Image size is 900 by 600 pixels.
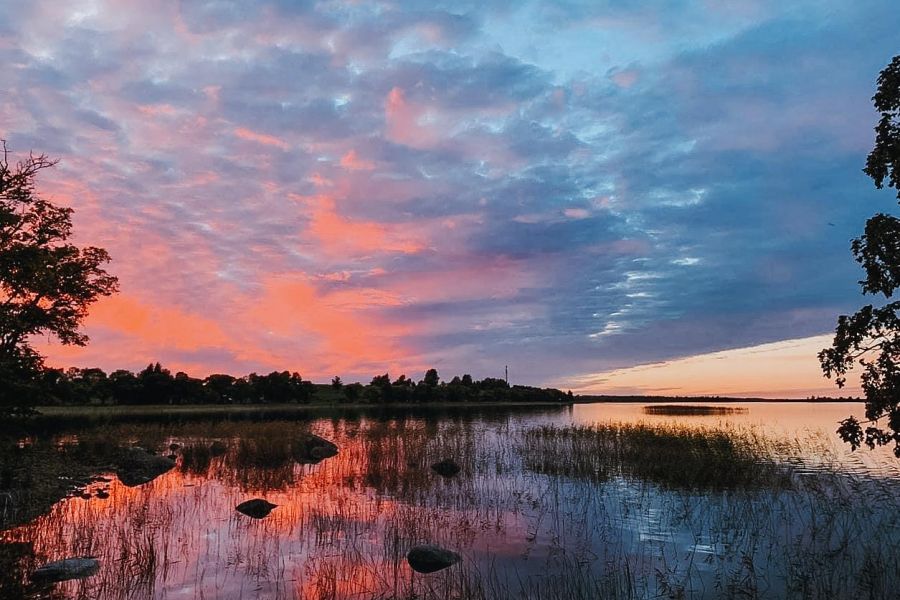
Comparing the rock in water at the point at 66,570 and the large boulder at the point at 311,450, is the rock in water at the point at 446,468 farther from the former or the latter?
the rock in water at the point at 66,570

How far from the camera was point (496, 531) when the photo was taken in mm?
16469

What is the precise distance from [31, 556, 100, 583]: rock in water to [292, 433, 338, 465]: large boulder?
756 inches

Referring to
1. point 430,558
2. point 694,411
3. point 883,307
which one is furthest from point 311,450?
point 694,411

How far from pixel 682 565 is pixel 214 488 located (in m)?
18.0

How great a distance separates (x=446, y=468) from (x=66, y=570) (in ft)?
58.5

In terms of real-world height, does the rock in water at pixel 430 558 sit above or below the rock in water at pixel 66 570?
below

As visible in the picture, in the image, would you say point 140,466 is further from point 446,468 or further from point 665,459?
point 665,459

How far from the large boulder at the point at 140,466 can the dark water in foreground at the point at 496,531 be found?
0.97 meters

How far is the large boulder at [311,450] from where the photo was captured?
32.2 metres

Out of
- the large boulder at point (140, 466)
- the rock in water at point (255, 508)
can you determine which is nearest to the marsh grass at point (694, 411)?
the large boulder at point (140, 466)

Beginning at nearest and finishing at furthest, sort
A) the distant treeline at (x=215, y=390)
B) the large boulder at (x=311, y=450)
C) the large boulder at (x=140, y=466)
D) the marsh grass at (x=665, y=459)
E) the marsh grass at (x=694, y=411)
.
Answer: the marsh grass at (x=665, y=459)
the large boulder at (x=140, y=466)
the large boulder at (x=311, y=450)
the marsh grass at (x=694, y=411)
the distant treeline at (x=215, y=390)

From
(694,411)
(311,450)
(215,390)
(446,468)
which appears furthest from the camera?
(215,390)

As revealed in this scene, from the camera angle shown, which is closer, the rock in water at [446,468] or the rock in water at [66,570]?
the rock in water at [66,570]

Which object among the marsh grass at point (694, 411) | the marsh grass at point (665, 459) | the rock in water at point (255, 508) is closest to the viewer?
the rock in water at point (255, 508)
